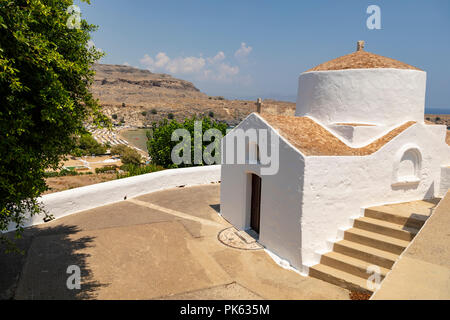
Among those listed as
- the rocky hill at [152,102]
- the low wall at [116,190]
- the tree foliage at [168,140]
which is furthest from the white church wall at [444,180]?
the rocky hill at [152,102]

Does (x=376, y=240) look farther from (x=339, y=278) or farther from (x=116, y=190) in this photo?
(x=116, y=190)

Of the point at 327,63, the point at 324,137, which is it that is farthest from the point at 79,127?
the point at 327,63

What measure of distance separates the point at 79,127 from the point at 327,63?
8.62 m

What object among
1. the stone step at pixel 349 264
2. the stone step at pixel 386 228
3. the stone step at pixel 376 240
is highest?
the stone step at pixel 386 228

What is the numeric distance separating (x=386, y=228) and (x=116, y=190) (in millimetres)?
10252

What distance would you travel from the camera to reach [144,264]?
25.5 feet

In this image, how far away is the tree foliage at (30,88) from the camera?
422 centimetres

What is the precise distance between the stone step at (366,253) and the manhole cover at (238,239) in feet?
7.58

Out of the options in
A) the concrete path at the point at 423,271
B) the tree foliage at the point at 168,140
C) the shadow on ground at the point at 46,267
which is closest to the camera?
the concrete path at the point at 423,271

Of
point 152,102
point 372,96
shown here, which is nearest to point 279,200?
Result: point 372,96

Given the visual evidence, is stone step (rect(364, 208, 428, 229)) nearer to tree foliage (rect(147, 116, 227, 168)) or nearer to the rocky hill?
tree foliage (rect(147, 116, 227, 168))

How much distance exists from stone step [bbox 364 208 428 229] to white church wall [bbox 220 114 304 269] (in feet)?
6.95

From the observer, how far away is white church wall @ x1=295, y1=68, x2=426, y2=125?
30.9ft

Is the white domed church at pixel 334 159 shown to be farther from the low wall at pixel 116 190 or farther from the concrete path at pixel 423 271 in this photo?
the low wall at pixel 116 190
